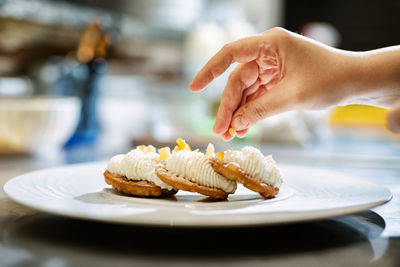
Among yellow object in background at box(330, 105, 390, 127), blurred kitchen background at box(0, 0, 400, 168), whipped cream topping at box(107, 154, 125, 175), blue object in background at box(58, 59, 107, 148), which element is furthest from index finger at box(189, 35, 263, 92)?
yellow object in background at box(330, 105, 390, 127)

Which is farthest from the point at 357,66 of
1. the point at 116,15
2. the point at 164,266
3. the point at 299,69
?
the point at 116,15

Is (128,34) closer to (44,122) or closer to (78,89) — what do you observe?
(78,89)

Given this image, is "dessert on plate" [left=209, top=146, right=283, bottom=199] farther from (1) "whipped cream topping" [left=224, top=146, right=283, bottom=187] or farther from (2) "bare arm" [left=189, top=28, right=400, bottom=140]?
(2) "bare arm" [left=189, top=28, right=400, bottom=140]

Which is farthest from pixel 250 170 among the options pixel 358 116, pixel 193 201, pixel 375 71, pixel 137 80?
pixel 358 116

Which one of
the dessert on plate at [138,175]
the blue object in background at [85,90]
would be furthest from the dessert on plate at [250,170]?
the blue object in background at [85,90]

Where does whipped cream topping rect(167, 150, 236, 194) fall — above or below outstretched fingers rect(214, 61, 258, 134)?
below

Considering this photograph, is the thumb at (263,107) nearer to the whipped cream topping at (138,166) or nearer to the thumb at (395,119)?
the whipped cream topping at (138,166)
